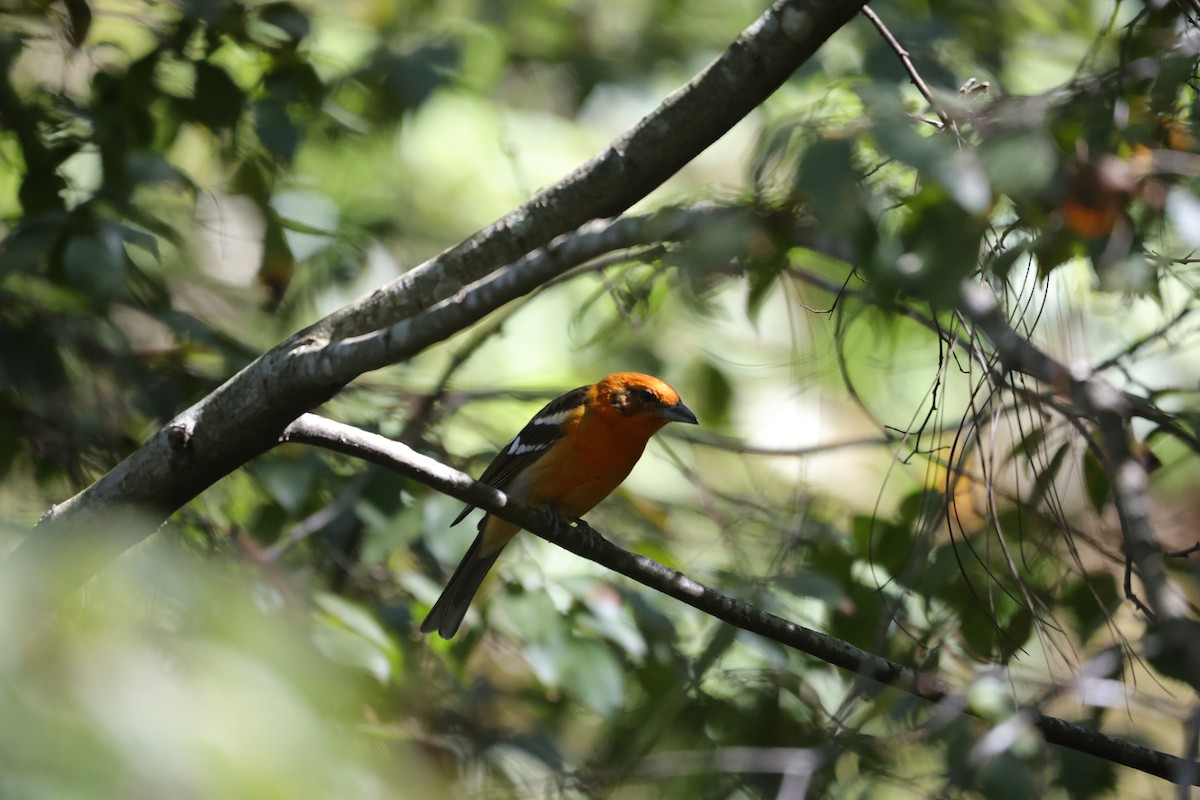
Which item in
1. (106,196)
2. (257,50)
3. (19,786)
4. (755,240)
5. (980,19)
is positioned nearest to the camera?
(19,786)

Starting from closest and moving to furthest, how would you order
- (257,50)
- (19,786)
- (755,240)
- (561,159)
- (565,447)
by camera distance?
(19,786), (755,240), (257,50), (565,447), (561,159)

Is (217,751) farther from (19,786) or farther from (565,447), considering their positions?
(565,447)

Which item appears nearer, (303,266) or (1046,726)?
(1046,726)

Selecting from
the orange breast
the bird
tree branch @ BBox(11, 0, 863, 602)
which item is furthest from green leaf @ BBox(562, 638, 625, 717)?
tree branch @ BBox(11, 0, 863, 602)

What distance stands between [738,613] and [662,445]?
1.78m

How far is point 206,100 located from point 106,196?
1.55 feet

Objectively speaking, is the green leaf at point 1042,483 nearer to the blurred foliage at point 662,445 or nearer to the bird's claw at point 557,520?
the blurred foliage at point 662,445

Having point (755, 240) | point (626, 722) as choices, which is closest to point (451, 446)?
point (626, 722)

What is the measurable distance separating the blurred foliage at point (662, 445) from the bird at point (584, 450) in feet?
0.64

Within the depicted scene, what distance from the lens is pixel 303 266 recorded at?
5148 mm

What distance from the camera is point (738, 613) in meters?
2.79

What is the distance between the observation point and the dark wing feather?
4.59m

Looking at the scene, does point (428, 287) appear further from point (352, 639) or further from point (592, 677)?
point (592, 677)

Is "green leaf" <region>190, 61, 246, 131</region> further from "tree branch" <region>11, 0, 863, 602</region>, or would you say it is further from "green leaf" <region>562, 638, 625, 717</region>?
"green leaf" <region>562, 638, 625, 717</region>
